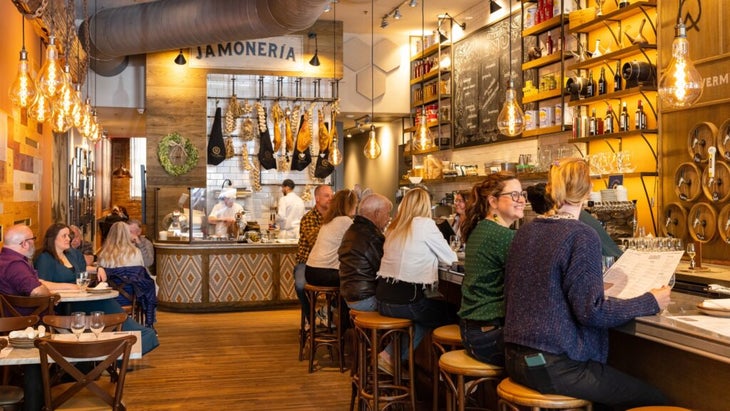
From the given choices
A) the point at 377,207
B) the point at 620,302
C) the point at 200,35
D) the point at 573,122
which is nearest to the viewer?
the point at 620,302

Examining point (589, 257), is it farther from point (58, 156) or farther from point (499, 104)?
point (58, 156)

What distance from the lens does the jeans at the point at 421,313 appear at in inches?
199

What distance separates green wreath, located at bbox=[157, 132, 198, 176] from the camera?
12391 millimetres

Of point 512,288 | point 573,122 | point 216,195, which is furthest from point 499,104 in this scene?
point 512,288

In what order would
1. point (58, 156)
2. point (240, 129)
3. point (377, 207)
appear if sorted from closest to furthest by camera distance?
point (377, 207) < point (58, 156) < point (240, 129)

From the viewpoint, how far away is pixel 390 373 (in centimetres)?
536

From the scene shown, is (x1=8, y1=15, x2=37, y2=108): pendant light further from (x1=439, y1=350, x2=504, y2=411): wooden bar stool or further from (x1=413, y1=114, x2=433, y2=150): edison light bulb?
(x1=413, y1=114, x2=433, y2=150): edison light bulb

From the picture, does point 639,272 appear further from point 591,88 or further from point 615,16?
point 591,88

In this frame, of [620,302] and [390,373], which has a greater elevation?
[620,302]

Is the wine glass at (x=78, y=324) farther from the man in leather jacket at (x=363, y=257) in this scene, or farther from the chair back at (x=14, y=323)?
the man in leather jacket at (x=363, y=257)

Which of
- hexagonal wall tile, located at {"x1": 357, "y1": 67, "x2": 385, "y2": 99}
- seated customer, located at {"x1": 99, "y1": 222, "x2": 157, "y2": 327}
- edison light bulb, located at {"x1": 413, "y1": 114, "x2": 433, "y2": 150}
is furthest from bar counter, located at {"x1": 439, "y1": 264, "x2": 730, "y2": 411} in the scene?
hexagonal wall tile, located at {"x1": 357, "y1": 67, "x2": 385, "y2": 99}

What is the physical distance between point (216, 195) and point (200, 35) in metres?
2.09

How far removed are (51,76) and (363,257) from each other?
8.04 ft

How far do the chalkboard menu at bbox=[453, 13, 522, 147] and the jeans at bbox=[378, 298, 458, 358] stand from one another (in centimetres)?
553
